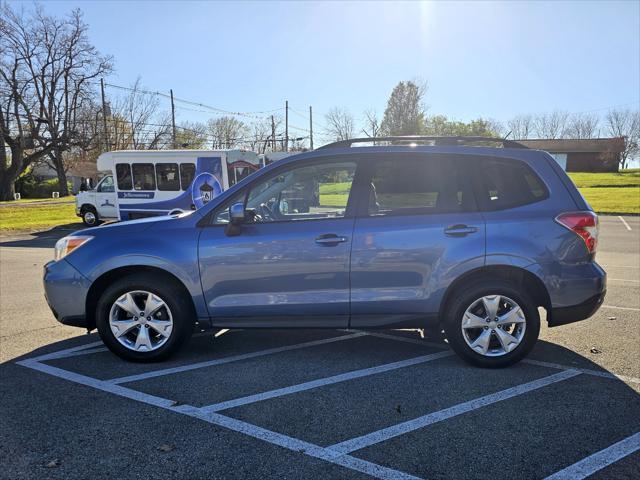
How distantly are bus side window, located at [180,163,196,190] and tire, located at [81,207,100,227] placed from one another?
5164 mm

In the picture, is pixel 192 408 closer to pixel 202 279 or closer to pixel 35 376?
pixel 202 279

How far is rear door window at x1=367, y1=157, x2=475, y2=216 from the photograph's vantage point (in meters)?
4.08

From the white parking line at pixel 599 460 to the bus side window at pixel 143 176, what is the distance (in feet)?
54.6

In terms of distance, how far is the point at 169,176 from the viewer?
56.0ft

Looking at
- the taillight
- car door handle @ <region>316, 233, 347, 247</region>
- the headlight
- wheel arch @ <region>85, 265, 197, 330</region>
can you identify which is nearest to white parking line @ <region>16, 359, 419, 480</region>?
wheel arch @ <region>85, 265, 197, 330</region>

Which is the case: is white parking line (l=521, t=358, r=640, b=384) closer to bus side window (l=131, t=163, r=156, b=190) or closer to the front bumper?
the front bumper

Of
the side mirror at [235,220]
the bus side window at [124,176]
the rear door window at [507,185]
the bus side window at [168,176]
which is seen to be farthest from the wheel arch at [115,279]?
the bus side window at [124,176]

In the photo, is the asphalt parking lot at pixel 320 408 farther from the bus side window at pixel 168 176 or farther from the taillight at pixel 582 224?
the bus side window at pixel 168 176

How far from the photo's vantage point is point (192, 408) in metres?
3.42

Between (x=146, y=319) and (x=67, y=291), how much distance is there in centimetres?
73

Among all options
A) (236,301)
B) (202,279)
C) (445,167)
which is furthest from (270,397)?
(445,167)

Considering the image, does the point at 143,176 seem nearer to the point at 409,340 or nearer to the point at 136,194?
the point at 136,194

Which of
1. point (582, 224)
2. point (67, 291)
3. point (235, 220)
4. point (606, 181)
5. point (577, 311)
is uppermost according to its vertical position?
point (235, 220)

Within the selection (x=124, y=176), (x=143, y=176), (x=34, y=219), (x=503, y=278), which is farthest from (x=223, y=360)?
(x=34, y=219)
